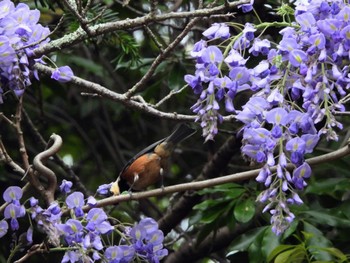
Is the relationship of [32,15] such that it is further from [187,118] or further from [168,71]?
[168,71]

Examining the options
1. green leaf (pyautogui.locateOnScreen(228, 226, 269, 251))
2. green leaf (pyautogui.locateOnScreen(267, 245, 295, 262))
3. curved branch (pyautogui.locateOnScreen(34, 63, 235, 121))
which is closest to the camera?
curved branch (pyautogui.locateOnScreen(34, 63, 235, 121))

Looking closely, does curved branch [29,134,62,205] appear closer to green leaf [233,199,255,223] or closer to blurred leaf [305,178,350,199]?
green leaf [233,199,255,223]

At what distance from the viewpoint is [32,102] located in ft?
13.1

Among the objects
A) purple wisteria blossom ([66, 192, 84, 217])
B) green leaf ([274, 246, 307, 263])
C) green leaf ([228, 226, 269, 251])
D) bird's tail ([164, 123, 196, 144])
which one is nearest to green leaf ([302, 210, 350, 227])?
green leaf ([228, 226, 269, 251])

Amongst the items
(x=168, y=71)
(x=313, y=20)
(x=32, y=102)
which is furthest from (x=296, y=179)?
Result: (x=32, y=102)

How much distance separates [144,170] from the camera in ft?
9.20

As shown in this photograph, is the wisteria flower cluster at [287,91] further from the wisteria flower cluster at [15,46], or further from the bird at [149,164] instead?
the bird at [149,164]

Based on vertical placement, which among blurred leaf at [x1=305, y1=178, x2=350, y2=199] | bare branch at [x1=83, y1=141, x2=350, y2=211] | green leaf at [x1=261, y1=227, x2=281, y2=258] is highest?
Answer: bare branch at [x1=83, y1=141, x2=350, y2=211]

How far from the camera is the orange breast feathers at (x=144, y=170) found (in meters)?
2.79

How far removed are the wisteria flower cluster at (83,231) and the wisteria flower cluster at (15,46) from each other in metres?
0.29

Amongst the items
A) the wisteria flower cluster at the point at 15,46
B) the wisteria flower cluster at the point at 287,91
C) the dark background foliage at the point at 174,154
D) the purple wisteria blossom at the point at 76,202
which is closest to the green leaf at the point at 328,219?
the dark background foliage at the point at 174,154

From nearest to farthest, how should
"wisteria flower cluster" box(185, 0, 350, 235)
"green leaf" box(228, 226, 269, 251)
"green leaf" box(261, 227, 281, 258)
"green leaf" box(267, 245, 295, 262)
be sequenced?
"wisteria flower cluster" box(185, 0, 350, 235)
"green leaf" box(267, 245, 295, 262)
"green leaf" box(261, 227, 281, 258)
"green leaf" box(228, 226, 269, 251)

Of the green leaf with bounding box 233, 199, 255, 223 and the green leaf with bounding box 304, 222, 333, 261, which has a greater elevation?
the green leaf with bounding box 233, 199, 255, 223

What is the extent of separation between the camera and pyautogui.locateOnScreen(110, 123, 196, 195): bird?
2.78m
